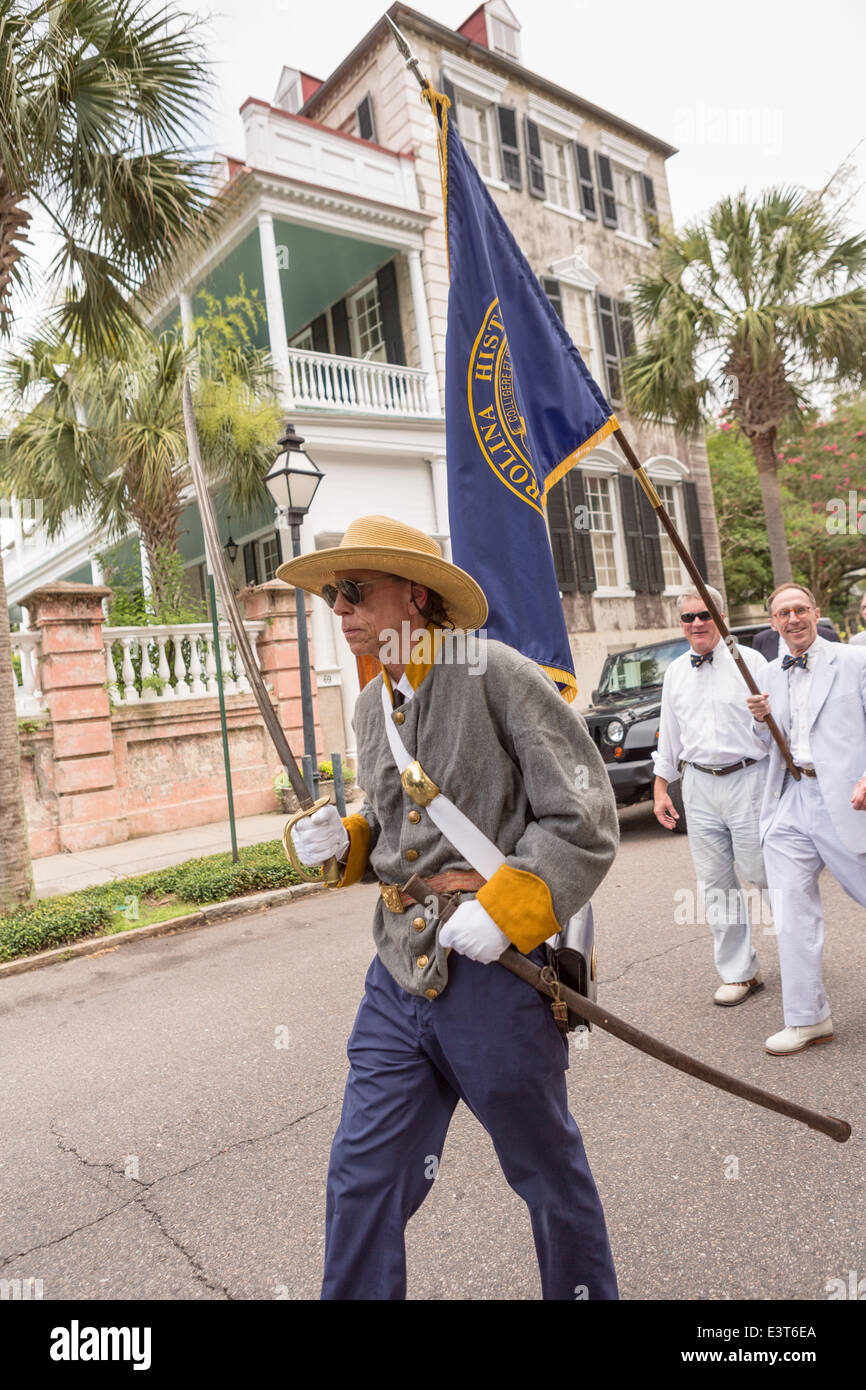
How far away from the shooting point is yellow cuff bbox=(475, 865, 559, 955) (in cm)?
188

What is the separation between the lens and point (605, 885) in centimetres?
714

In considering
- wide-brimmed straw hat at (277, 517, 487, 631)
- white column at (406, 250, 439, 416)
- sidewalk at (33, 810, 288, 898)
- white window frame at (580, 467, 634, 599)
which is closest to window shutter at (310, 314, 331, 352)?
white column at (406, 250, 439, 416)

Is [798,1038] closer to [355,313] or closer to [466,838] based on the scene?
[466,838]

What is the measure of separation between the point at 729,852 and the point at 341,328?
15.8 meters

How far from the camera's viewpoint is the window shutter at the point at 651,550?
1988cm

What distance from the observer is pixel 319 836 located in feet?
7.41

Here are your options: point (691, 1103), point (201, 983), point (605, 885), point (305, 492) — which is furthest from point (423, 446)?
point (691, 1103)

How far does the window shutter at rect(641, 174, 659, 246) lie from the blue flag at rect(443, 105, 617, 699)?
64.7 ft

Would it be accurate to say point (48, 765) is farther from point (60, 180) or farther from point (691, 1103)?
point (691, 1103)

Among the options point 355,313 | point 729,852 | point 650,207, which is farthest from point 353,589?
point 650,207

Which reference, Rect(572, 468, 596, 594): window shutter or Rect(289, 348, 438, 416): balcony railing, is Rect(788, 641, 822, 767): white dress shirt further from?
Rect(572, 468, 596, 594): window shutter

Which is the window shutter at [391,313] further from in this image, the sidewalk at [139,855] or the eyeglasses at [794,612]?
the eyeglasses at [794,612]

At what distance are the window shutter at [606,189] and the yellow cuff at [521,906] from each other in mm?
21481

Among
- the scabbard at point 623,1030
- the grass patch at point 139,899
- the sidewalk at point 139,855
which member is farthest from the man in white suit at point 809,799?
the sidewalk at point 139,855
